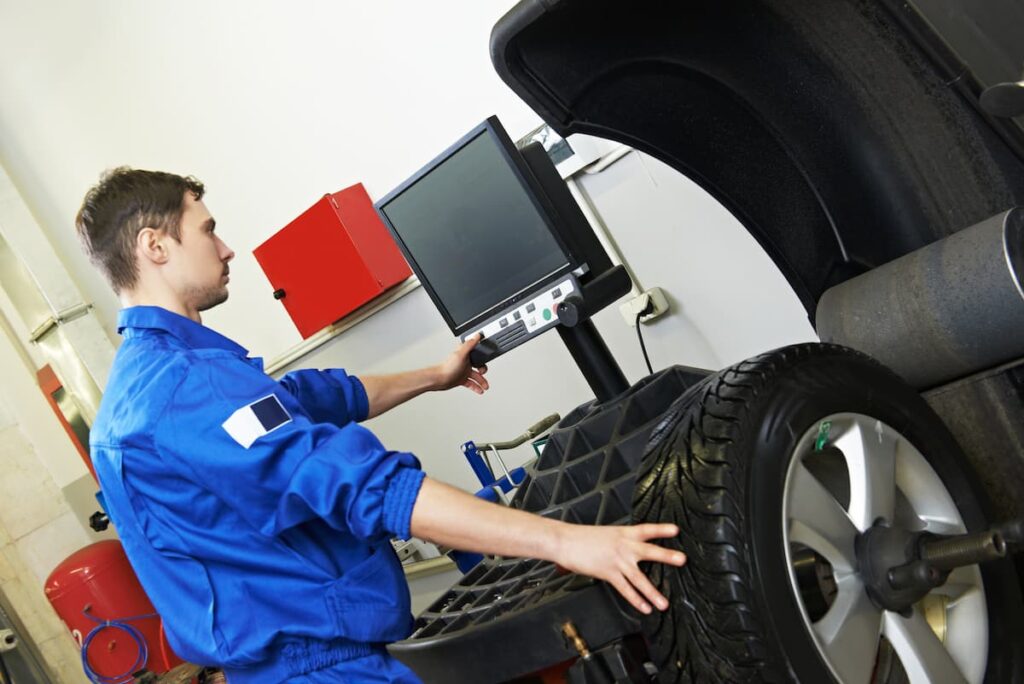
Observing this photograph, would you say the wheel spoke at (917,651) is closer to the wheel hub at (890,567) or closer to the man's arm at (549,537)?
the wheel hub at (890,567)

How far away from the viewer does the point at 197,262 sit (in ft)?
5.96

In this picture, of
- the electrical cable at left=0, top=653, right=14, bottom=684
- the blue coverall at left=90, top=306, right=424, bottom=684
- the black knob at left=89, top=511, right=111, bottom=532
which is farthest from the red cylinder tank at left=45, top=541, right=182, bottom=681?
the blue coverall at left=90, top=306, right=424, bottom=684

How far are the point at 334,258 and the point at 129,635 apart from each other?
2.37 metres

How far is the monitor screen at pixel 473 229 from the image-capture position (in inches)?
75.7

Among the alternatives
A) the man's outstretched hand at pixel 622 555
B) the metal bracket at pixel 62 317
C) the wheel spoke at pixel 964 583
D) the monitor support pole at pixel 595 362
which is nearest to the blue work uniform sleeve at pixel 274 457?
the man's outstretched hand at pixel 622 555

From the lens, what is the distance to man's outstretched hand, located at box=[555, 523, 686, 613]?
3.84ft

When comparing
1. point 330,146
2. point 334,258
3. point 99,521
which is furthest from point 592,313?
point 99,521

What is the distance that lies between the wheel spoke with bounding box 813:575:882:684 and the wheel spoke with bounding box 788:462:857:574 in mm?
37

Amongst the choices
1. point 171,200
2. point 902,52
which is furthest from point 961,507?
point 171,200

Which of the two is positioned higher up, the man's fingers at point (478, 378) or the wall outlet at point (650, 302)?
the man's fingers at point (478, 378)

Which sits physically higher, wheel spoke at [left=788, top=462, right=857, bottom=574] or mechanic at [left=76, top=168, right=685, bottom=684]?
mechanic at [left=76, top=168, right=685, bottom=684]

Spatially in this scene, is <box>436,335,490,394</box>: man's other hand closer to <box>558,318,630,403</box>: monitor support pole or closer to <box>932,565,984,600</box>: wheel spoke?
<box>558,318,630,403</box>: monitor support pole

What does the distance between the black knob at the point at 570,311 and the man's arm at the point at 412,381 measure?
0.39 meters

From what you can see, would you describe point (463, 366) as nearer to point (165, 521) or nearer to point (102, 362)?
point (165, 521)
